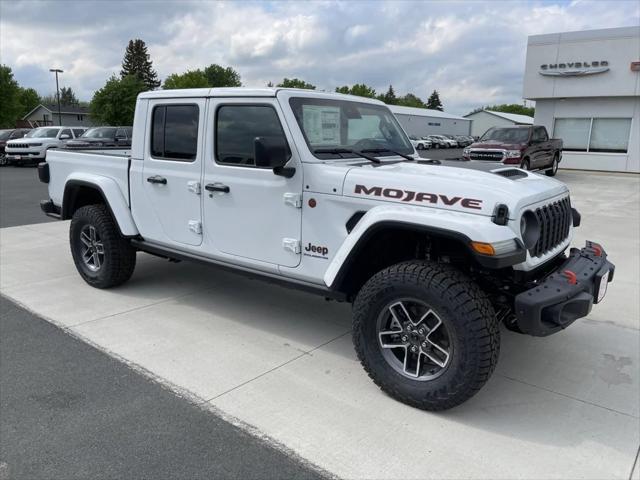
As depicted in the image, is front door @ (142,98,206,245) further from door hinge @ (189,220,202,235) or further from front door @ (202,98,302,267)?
front door @ (202,98,302,267)

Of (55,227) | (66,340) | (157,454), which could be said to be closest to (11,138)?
(55,227)

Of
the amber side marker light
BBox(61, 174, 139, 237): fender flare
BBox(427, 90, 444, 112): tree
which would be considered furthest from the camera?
BBox(427, 90, 444, 112): tree

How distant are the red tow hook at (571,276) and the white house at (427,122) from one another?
55.6 meters

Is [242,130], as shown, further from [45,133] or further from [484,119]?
[484,119]

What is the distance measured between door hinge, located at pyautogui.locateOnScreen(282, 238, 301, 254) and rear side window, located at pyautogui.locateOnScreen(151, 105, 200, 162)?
46.3 inches

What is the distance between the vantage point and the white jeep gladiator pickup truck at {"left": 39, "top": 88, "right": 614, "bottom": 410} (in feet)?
9.59

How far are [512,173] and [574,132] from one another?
22003mm

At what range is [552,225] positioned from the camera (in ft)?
11.0

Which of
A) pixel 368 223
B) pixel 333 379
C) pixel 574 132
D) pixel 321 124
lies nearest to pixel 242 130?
pixel 321 124

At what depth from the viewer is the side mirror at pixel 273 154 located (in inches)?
131

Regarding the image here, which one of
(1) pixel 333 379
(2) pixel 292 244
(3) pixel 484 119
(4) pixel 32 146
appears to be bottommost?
(1) pixel 333 379

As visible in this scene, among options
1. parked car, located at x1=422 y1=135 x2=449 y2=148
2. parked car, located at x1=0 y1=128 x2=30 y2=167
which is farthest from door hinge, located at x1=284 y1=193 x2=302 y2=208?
parked car, located at x1=422 y1=135 x2=449 y2=148

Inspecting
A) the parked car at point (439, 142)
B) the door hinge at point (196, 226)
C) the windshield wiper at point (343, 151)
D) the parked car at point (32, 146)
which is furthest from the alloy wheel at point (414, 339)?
the parked car at point (439, 142)

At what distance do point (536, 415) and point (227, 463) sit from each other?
6.15 ft
